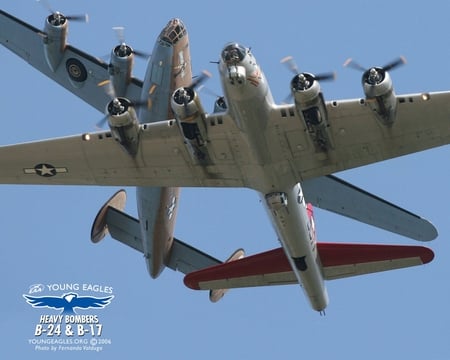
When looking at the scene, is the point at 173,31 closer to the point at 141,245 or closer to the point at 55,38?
the point at 55,38

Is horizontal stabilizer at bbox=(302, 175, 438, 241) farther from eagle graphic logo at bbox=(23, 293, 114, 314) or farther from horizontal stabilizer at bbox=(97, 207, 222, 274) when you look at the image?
eagle graphic logo at bbox=(23, 293, 114, 314)

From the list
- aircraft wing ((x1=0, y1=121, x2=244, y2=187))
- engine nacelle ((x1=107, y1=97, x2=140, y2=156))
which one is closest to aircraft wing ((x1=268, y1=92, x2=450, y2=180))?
aircraft wing ((x1=0, y1=121, x2=244, y2=187))

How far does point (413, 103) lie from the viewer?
35094 mm

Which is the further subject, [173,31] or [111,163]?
[173,31]

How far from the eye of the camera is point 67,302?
4394 cm

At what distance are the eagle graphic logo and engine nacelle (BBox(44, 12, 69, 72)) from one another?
382 inches

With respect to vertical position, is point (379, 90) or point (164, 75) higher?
point (164, 75)

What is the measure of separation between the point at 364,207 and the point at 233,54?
1308 centimetres

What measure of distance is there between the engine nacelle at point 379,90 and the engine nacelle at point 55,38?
15529mm

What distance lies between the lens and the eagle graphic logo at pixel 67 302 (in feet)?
144

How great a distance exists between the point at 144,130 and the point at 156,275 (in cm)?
1037

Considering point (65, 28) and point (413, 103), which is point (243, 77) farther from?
point (65, 28)

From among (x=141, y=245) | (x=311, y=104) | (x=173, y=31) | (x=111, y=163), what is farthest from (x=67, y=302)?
(x=311, y=104)

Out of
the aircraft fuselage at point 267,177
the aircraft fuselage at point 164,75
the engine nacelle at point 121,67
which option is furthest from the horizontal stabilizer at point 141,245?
the aircraft fuselage at point 267,177
